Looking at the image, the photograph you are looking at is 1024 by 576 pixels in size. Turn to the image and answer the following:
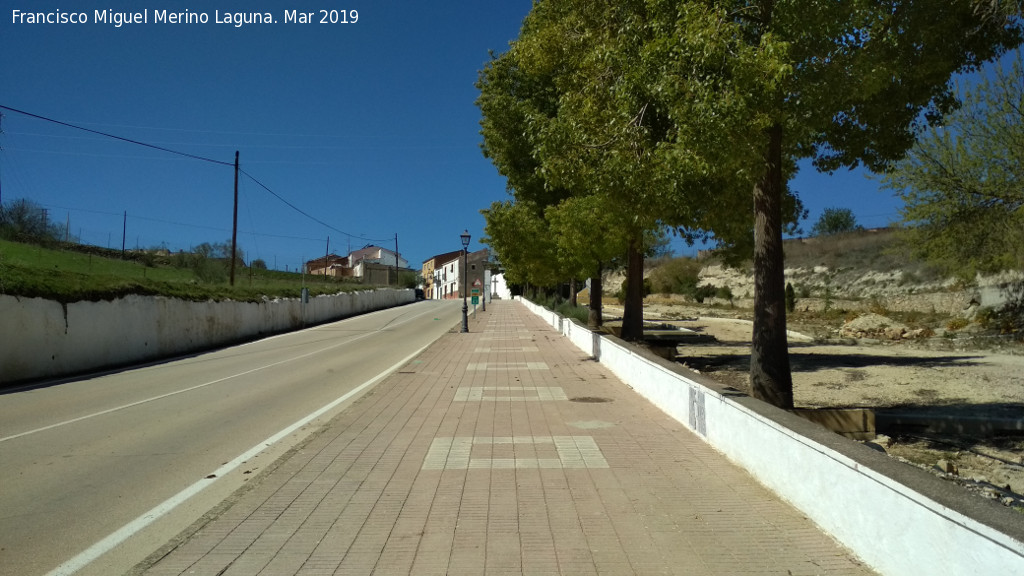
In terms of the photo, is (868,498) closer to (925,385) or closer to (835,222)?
(925,385)

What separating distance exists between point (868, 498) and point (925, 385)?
12.0 m

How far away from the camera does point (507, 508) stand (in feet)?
18.6

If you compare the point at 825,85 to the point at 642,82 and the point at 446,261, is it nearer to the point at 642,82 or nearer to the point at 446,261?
the point at 642,82

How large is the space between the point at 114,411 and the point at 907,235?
23396 millimetres

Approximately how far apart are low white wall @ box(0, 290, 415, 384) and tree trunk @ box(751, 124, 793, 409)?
49.9ft

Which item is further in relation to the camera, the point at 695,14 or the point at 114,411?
the point at 114,411

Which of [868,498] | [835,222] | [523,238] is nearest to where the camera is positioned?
[868,498]

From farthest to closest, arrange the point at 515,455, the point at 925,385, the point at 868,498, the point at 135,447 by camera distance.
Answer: the point at 925,385, the point at 135,447, the point at 515,455, the point at 868,498

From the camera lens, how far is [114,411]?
11.1 meters

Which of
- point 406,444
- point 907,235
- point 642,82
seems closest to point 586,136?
point 642,82

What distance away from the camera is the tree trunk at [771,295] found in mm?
10180

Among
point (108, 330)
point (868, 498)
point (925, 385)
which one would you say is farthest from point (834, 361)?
point (108, 330)

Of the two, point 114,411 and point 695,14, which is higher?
point 695,14

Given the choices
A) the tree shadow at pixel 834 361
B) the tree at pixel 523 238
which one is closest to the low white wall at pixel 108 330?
the tree at pixel 523 238
